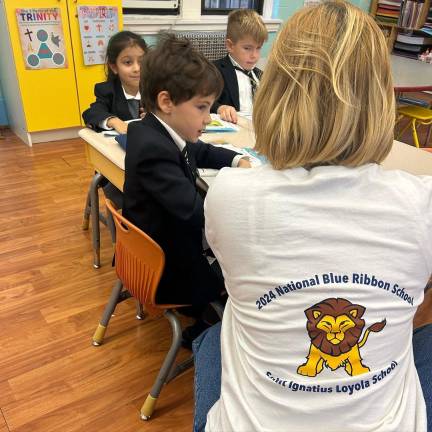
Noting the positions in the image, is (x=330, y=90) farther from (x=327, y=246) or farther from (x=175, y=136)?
(x=175, y=136)

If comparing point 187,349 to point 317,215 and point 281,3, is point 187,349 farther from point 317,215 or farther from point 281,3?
point 281,3

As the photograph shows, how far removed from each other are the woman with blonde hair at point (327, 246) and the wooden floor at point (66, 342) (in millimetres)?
867

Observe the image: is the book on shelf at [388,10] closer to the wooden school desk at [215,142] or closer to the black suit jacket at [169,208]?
the wooden school desk at [215,142]

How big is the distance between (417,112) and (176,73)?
2.69 m

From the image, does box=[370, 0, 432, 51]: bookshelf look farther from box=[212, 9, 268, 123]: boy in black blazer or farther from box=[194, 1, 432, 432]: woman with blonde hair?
box=[194, 1, 432, 432]: woman with blonde hair

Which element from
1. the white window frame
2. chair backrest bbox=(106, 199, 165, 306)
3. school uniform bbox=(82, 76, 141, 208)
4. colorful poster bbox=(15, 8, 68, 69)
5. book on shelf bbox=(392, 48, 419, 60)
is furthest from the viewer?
book on shelf bbox=(392, 48, 419, 60)

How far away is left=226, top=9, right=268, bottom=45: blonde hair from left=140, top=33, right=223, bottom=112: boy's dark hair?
99cm

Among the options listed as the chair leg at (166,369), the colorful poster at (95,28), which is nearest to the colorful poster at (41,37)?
the colorful poster at (95,28)

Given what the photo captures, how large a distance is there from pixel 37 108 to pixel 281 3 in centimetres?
269

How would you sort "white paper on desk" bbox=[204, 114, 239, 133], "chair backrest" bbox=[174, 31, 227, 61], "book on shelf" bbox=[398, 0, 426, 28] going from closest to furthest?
1. "white paper on desk" bbox=[204, 114, 239, 133]
2. "chair backrest" bbox=[174, 31, 227, 61]
3. "book on shelf" bbox=[398, 0, 426, 28]

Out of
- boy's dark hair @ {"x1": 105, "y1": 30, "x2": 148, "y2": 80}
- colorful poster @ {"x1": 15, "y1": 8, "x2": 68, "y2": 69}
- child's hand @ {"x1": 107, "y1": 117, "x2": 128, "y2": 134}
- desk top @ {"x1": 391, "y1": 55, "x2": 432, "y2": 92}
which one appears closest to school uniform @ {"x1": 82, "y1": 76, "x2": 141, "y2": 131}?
boy's dark hair @ {"x1": 105, "y1": 30, "x2": 148, "y2": 80}

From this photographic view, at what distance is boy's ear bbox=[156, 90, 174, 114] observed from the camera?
125 centimetres

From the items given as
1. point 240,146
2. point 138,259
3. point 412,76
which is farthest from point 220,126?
point 412,76

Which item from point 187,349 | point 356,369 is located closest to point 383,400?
point 356,369
